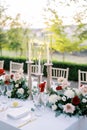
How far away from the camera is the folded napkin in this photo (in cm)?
214

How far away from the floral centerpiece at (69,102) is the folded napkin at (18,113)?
308 millimetres

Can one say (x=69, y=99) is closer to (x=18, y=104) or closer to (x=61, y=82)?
(x=61, y=82)

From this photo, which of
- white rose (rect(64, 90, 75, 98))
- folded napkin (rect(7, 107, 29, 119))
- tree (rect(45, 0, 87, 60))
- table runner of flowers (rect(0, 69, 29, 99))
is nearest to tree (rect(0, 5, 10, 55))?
tree (rect(45, 0, 87, 60))

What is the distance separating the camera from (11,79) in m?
2.93

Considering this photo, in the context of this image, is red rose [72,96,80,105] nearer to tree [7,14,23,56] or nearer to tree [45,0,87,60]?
tree [45,0,87,60]

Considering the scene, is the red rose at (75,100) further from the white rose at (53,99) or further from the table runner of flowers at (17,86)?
the table runner of flowers at (17,86)

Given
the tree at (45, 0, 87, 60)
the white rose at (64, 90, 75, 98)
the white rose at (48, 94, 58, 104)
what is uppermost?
the tree at (45, 0, 87, 60)

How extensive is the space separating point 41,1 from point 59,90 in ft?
19.5

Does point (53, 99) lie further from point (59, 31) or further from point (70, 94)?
point (59, 31)

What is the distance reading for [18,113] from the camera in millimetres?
2197

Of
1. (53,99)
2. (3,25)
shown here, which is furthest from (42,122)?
(3,25)

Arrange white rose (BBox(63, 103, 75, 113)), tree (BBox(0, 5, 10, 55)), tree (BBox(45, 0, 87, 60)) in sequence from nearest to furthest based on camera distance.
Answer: white rose (BBox(63, 103, 75, 113)), tree (BBox(45, 0, 87, 60)), tree (BBox(0, 5, 10, 55))

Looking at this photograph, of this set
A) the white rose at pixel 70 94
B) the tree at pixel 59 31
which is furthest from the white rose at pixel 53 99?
the tree at pixel 59 31

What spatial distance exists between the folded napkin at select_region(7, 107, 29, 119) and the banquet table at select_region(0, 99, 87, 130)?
0.02 meters
